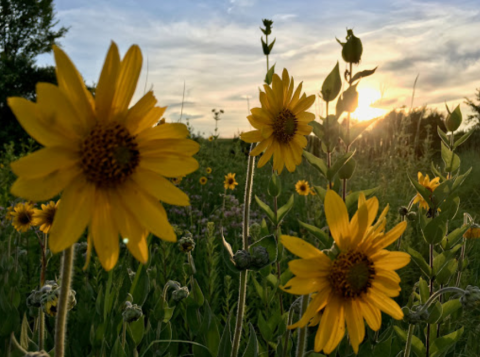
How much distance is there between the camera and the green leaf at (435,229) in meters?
1.59

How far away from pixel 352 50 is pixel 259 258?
78cm

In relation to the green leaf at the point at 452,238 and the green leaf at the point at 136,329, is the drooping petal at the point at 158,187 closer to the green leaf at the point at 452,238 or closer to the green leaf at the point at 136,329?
the green leaf at the point at 136,329

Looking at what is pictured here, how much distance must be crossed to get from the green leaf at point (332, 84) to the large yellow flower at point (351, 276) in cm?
42

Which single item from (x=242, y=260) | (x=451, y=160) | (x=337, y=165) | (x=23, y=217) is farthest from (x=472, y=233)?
(x=23, y=217)

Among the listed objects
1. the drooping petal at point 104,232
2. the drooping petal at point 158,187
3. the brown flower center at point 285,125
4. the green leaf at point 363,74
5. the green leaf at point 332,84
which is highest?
the green leaf at point 363,74

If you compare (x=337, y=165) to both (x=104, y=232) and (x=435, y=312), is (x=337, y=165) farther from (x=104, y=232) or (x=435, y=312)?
(x=104, y=232)

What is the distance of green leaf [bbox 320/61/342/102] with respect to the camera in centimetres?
141

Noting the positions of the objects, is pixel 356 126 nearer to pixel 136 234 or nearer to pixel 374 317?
pixel 374 317

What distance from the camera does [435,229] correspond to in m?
1.60

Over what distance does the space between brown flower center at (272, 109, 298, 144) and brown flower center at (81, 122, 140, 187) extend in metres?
1.11

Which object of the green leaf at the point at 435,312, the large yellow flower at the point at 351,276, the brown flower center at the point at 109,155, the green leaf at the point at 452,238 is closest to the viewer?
the brown flower center at the point at 109,155

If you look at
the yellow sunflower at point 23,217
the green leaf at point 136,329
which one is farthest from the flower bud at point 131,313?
the yellow sunflower at point 23,217

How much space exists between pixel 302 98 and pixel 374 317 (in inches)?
43.5

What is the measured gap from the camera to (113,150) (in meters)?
0.95
